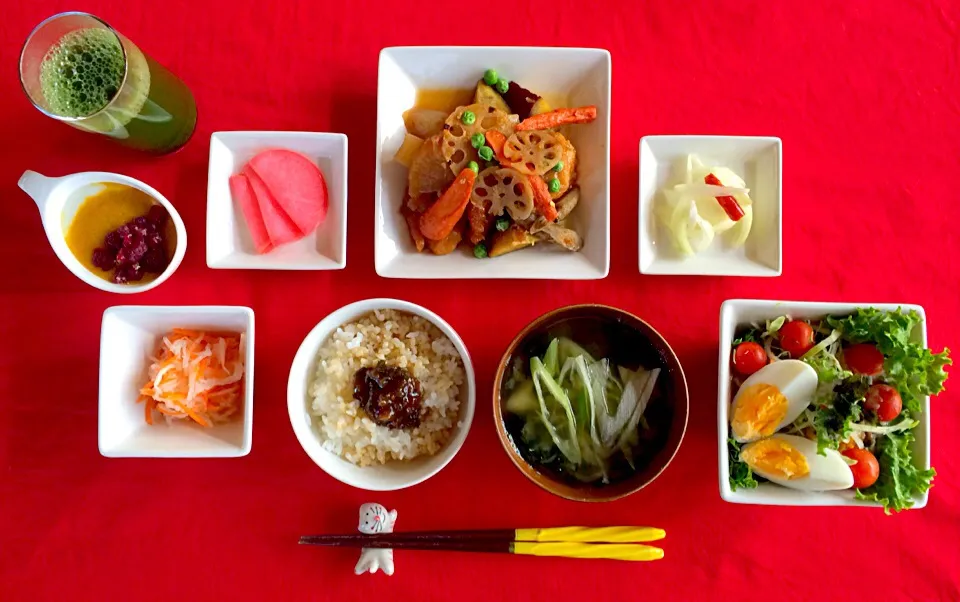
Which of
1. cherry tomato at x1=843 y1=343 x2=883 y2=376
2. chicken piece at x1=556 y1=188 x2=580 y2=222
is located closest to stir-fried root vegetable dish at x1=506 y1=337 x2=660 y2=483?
chicken piece at x1=556 y1=188 x2=580 y2=222

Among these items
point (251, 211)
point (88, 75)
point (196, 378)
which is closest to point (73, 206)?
→ point (88, 75)

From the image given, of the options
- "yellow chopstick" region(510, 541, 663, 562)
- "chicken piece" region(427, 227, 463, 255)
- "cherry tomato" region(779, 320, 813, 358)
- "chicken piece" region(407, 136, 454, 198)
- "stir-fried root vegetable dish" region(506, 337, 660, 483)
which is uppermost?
"chicken piece" region(407, 136, 454, 198)

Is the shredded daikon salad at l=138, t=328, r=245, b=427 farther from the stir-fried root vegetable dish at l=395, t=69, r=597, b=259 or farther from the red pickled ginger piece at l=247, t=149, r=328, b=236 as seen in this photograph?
the stir-fried root vegetable dish at l=395, t=69, r=597, b=259

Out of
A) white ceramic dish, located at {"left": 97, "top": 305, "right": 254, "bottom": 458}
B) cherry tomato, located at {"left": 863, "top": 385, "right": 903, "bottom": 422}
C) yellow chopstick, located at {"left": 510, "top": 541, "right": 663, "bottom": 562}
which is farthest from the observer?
yellow chopstick, located at {"left": 510, "top": 541, "right": 663, "bottom": 562}

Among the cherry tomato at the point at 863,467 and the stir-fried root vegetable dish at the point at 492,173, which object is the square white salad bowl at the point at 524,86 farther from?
the cherry tomato at the point at 863,467

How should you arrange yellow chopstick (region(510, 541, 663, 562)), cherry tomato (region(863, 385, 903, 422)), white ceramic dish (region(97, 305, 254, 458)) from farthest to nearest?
yellow chopstick (region(510, 541, 663, 562)) → white ceramic dish (region(97, 305, 254, 458)) → cherry tomato (region(863, 385, 903, 422))

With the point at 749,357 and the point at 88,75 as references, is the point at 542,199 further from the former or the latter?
the point at 88,75
